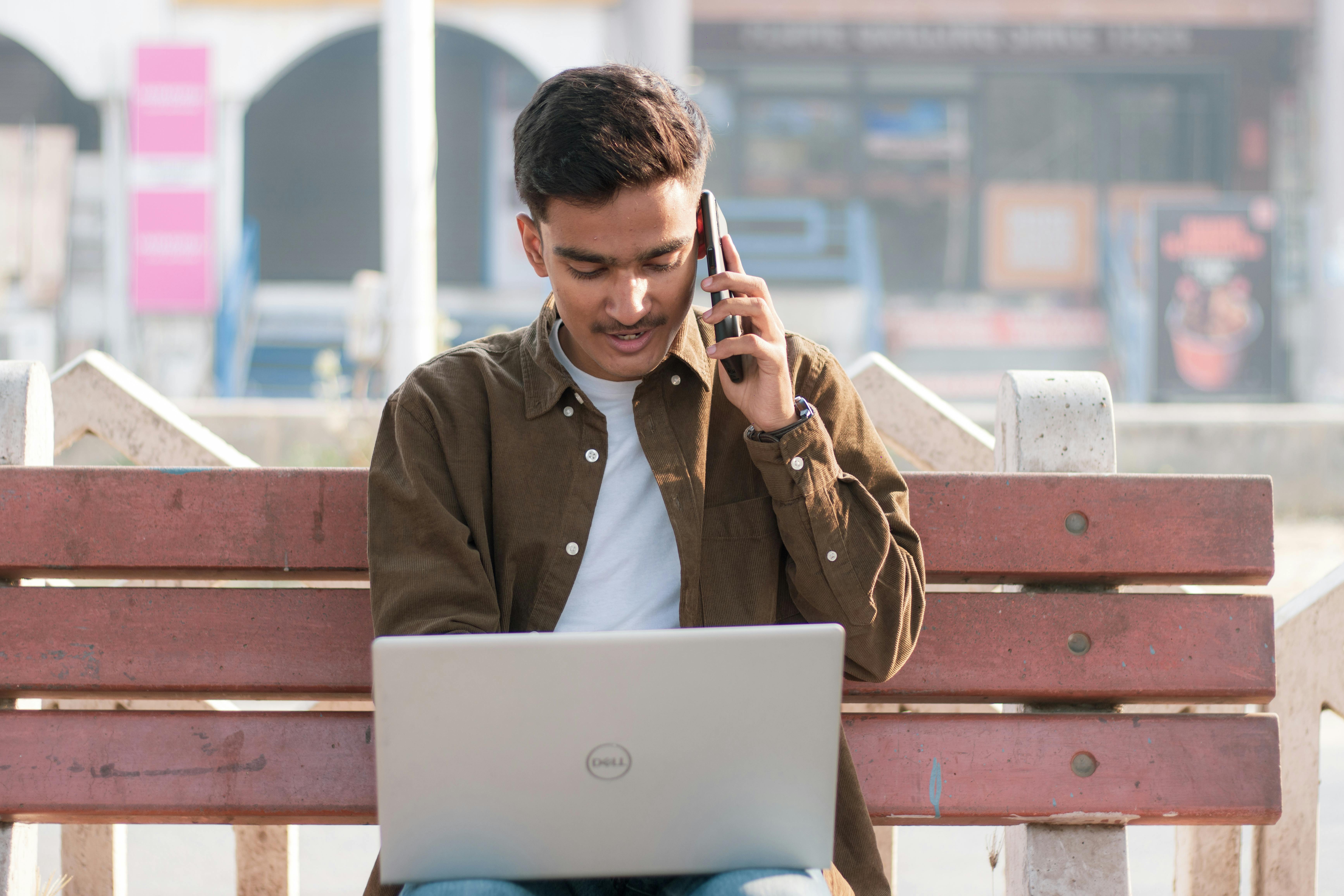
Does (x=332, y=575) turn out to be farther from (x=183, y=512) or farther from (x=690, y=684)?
(x=690, y=684)

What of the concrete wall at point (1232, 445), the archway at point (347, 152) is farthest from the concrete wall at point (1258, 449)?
the archway at point (347, 152)

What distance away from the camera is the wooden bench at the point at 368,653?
2.17 metres

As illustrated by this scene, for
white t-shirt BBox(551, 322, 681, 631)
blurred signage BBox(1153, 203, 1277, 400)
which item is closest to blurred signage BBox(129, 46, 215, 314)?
blurred signage BBox(1153, 203, 1277, 400)

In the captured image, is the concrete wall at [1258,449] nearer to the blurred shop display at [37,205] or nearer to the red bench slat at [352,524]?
the red bench slat at [352,524]

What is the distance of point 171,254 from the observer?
48.6 ft

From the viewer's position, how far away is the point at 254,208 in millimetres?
15336

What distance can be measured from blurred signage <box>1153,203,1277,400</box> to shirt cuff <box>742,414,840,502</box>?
577 inches

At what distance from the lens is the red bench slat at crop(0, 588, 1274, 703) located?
2168 millimetres

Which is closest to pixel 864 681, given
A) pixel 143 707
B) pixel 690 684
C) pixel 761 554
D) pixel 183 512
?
pixel 761 554

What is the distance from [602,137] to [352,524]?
79cm

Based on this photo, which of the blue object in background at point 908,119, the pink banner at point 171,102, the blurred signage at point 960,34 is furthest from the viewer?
the blue object in background at point 908,119

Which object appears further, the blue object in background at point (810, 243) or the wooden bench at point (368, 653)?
the blue object in background at point (810, 243)

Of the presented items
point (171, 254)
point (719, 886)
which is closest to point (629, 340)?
point (719, 886)

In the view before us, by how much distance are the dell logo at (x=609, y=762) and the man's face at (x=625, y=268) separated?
688 mm
